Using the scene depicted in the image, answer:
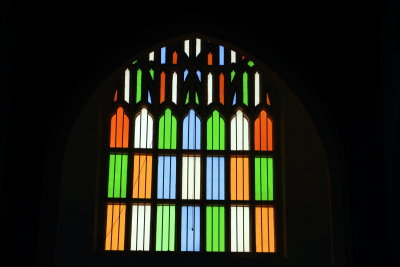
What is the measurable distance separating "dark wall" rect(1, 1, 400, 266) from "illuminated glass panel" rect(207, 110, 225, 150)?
14.9 feet

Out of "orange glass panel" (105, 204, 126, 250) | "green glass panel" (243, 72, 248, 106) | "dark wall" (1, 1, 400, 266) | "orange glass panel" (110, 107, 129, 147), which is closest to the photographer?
"dark wall" (1, 1, 400, 266)

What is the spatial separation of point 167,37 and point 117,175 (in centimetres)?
462

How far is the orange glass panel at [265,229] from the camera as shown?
11.3 m

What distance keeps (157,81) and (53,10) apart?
4933 millimetres

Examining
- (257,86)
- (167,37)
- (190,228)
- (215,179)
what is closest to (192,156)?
(215,179)

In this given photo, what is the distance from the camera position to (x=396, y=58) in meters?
6.70

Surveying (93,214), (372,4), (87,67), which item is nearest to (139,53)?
(87,67)

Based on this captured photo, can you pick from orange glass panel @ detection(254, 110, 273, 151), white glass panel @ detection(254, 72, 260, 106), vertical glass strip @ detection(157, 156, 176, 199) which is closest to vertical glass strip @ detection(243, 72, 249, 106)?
white glass panel @ detection(254, 72, 260, 106)

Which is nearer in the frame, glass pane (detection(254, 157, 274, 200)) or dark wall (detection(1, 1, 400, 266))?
dark wall (detection(1, 1, 400, 266))

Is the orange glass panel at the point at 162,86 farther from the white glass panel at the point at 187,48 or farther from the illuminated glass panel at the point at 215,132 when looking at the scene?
the illuminated glass panel at the point at 215,132

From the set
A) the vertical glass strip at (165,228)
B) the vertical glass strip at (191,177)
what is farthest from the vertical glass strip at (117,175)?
the vertical glass strip at (191,177)

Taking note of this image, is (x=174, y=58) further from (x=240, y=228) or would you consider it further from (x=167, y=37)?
(x=167, y=37)

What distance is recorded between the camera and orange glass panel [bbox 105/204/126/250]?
1131 cm

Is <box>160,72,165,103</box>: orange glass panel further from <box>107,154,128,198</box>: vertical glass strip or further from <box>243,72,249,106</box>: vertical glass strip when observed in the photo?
<box>243,72,249,106</box>: vertical glass strip
